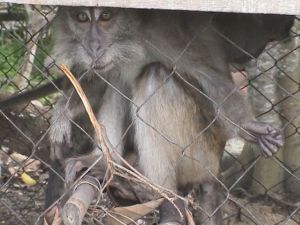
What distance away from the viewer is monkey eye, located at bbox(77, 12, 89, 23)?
340cm

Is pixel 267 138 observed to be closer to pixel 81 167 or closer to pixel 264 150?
pixel 264 150

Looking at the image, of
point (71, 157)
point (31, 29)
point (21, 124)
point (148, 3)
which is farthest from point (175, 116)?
point (31, 29)

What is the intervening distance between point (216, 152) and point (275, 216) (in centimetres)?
79

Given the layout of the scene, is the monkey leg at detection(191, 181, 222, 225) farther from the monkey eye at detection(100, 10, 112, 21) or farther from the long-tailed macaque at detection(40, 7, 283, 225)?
the monkey eye at detection(100, 10, 112, 21)

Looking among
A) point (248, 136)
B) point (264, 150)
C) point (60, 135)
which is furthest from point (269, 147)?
point (60, 135)

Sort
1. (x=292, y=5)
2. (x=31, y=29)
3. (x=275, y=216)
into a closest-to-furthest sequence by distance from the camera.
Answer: (x=292, y=5) < (x=275, y=216) < (x=31, y=29)

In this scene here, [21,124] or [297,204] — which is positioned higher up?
[21,124]

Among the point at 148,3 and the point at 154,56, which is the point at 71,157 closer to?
the point at 154,56

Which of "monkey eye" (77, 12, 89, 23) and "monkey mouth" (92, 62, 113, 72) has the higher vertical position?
"monkey eye" (77, 12, 89, 23)

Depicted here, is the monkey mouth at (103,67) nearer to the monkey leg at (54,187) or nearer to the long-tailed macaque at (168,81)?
the long-tailed macaque at (168,81)

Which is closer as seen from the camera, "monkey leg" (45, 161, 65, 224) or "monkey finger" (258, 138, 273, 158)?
"monkey finger" (258, 138, 273, 158)

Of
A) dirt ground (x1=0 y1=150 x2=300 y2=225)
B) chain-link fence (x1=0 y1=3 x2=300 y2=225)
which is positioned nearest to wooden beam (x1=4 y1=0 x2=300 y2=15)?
chain-link fence (x1=0 y1=3 x2=300 y2=225)

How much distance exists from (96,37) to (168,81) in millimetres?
382

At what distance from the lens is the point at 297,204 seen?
14.0ft
